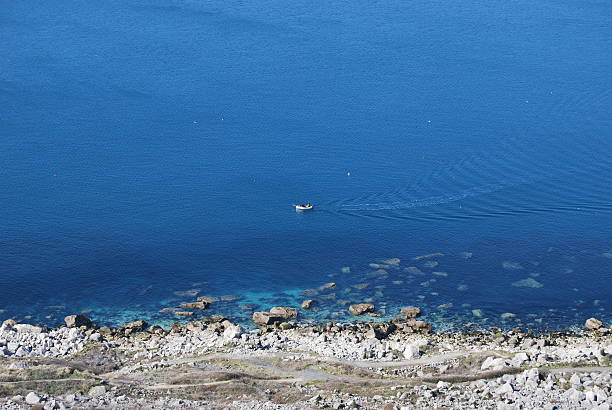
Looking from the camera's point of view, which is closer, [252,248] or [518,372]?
[518,372]

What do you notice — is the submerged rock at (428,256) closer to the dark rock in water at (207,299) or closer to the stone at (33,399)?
the dark rock in water at (207,299)

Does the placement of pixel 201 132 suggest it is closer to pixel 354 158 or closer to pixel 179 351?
pixel 354 158

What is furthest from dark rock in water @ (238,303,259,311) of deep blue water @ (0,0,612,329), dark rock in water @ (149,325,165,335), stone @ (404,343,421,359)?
stone @ (404,343,421,359)

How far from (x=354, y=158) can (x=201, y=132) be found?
23065mm

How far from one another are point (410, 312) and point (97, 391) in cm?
3257

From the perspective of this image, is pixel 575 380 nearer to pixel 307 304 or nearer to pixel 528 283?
pixel 528 283

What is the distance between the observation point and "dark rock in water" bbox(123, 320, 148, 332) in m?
81.6

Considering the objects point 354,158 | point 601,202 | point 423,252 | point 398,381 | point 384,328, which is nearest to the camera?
point 398,381

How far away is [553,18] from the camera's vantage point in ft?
579

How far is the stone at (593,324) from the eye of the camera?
83.2 m

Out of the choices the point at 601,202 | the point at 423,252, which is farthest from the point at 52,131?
the point at 601,202

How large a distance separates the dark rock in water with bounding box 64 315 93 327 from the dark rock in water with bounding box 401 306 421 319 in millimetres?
29705

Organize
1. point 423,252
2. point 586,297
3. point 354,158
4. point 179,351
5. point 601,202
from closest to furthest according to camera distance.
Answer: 1. point 179,351
2. point 586,297
3. point 423,252
4. point 601,202
5. point 354,158

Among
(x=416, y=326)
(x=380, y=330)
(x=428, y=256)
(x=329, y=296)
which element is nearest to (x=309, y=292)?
(x=329, y=296)
